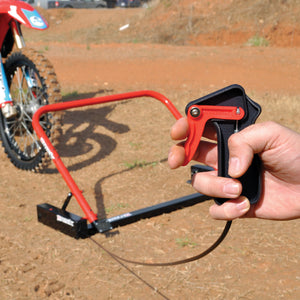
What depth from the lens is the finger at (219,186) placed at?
154 cm

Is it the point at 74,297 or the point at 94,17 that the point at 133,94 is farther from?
the point at 94,17

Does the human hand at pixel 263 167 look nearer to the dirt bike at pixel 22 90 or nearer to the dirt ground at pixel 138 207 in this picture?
the dirt ground at pixel 138 207

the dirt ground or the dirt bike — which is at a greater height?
the dirt bike

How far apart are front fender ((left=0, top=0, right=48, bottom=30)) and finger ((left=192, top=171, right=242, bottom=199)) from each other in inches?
141

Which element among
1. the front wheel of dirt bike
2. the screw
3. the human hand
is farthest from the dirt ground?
the screw

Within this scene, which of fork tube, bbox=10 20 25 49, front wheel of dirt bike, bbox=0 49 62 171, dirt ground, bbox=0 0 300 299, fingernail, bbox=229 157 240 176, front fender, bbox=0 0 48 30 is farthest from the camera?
fork tube, bbox=10 20 25 49

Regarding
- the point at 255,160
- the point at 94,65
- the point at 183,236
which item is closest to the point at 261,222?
the point at 183,236

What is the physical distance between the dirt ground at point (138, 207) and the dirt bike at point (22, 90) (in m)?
0.25

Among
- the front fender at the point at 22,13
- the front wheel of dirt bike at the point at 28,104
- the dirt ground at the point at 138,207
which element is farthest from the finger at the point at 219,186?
the front fender at the point at 22,13

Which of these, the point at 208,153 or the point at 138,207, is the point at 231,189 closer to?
the point at 208,153

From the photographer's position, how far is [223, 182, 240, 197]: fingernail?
154 centimetres

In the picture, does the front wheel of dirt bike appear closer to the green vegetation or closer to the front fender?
the front fender

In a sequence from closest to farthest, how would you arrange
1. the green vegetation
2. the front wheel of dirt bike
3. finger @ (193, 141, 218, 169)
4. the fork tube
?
finger @ (193, 141, 218, 169) → the front wheel of dirt bike → the fork tube → the green vegetation

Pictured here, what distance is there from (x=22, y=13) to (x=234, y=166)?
154 inches
